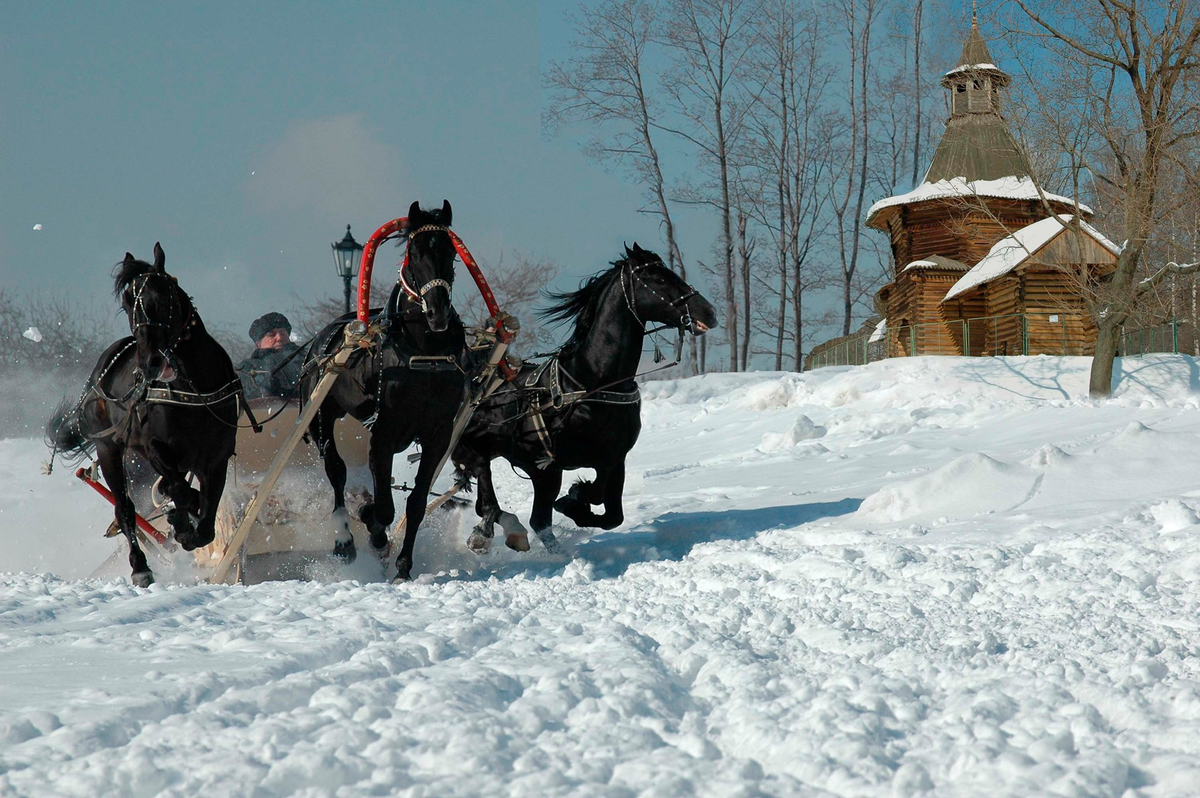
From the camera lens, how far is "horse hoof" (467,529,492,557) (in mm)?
8008

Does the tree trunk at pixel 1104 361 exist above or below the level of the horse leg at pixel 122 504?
above

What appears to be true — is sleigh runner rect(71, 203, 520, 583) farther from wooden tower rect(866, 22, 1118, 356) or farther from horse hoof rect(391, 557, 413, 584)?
wooden tower rect(866, 22, 1118, 356)

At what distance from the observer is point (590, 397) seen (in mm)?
7453

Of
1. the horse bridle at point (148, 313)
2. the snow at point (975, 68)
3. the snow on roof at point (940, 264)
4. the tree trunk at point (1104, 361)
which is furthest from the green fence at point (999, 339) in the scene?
the horse bridle at point (148, 313)

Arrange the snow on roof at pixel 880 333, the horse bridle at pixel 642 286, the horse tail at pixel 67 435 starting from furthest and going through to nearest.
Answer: the snow on roof at pixel 880 333, the horse tail at pixel 67 435, the horse bridle at pixel 642 286

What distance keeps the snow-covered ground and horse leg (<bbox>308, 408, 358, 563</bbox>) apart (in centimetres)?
71

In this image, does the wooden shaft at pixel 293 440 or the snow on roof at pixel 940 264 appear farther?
the snow on roof at pixel 940 264

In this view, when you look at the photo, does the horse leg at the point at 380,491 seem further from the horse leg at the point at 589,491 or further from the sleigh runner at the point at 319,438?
the horse leg at the point at 589,491

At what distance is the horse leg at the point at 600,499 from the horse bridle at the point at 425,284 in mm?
1819

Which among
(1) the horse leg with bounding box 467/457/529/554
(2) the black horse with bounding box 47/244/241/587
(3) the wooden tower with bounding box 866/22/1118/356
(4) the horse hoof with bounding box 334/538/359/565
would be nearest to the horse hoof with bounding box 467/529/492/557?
(1) the horse leg with bounding box 467/457/529/554

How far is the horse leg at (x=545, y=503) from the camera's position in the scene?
7.89 m

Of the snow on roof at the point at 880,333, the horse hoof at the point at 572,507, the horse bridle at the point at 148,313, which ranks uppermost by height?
the snow on roof at the point at 880,333

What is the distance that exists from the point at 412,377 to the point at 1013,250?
23805 mm

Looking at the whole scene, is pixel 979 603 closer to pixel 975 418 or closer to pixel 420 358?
pixel 420 358
